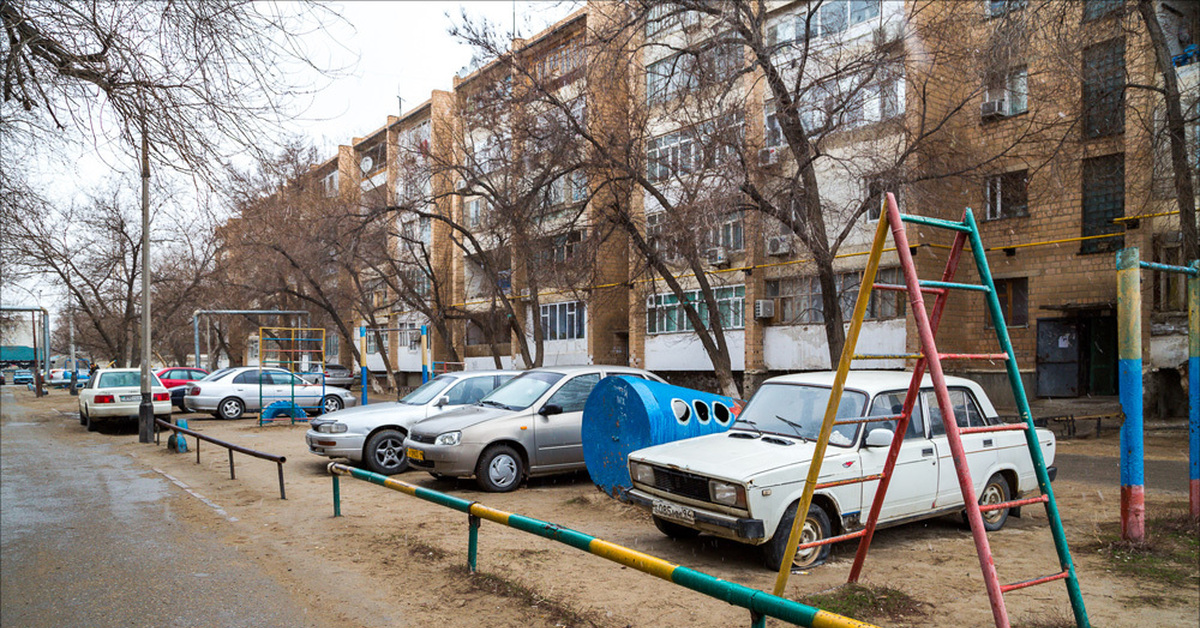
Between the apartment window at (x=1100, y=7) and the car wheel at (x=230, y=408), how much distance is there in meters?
22.8

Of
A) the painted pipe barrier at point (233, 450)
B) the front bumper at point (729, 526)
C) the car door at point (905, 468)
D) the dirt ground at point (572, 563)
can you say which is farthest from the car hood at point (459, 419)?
the car door at point (905, 468)

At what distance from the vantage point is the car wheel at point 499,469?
10.2 meters

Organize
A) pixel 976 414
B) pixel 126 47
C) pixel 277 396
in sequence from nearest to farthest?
1. pixel 126 47
2. pixel 976 414
3. pixel 277 396

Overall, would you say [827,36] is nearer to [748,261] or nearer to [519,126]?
[519,126]

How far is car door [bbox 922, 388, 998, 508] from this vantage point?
733cm

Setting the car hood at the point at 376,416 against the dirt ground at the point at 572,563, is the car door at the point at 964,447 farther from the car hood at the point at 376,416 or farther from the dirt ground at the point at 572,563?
the car hood at the point at 376,416

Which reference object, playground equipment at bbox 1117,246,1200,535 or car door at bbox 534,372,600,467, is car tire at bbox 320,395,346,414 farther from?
playground equipment at bbox 1117,246,1200,535

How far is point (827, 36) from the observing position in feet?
56.9

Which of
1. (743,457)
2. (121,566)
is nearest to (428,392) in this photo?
(121,566)

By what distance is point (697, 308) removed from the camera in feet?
99.6

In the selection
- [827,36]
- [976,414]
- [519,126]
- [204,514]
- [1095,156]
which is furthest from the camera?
[1095,156]

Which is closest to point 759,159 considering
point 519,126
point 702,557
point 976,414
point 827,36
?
point 827,36

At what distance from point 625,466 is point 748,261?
20436 mm

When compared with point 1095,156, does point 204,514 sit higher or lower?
lower
